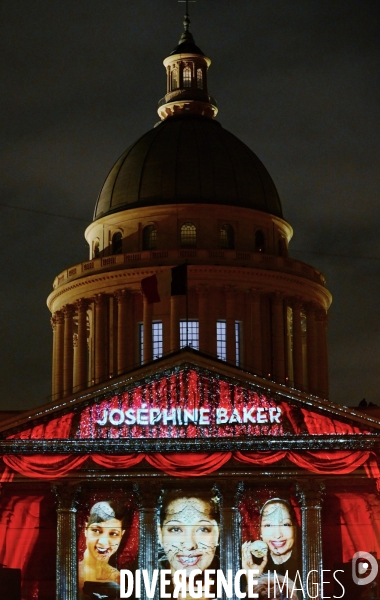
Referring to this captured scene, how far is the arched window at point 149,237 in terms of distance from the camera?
121 m

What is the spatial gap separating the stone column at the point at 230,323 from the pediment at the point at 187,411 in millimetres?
23029

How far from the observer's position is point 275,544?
3639 inches

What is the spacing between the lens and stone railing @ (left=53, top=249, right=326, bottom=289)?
389 feet

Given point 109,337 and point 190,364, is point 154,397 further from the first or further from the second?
point 109,337

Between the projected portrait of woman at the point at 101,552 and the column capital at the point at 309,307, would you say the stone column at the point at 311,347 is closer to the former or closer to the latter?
the column capital at the point at 309,307

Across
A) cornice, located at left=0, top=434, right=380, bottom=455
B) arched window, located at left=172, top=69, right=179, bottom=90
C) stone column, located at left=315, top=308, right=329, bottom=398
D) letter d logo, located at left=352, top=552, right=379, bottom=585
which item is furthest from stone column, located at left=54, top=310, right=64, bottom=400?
letter d logo, located at left=352, top=552, right=379, bottom=585

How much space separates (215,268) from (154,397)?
2697 cm

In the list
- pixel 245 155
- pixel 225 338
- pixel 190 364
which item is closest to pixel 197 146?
pixel 245 155

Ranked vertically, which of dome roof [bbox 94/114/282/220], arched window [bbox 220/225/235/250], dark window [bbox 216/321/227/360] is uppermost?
dome roof [bbox 94/114/282/220]

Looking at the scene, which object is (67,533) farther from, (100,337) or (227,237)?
(227,237)

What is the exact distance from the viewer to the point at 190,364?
92.5 metres

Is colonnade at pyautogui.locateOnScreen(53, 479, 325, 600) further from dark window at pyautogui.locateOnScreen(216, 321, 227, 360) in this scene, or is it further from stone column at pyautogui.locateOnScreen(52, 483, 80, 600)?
dark window at pyautogui.locateOnScreen(216, 321, 227, 360)

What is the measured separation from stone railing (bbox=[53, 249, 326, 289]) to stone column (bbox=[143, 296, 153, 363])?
336 centimetres

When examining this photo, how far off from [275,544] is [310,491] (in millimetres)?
3541
